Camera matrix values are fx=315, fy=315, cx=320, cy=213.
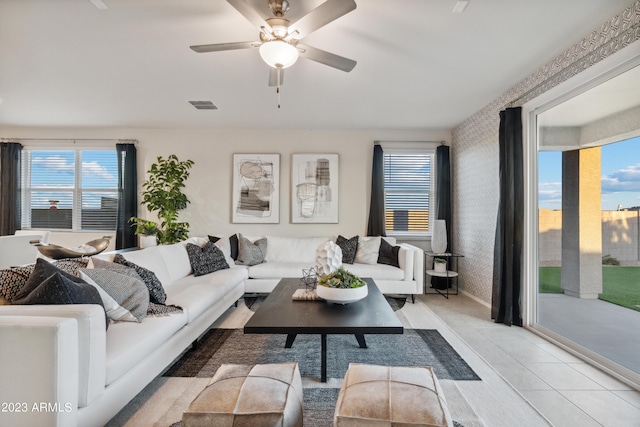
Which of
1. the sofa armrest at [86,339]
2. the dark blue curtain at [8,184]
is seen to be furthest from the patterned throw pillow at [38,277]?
the dark blue curtain at [8,184]

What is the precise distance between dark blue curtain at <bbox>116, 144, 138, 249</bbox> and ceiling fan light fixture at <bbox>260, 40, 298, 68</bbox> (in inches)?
167

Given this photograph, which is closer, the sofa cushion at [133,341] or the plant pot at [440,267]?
the sofa cushion at [133,341]

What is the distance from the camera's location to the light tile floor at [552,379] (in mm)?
1826

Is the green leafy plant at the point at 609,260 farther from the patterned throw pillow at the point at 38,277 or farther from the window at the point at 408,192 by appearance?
the patterned throw pillow at the point at 38,277

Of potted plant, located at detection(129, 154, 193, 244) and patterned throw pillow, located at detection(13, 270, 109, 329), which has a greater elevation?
potted plant, located at detection(129, 154, 193, 244)

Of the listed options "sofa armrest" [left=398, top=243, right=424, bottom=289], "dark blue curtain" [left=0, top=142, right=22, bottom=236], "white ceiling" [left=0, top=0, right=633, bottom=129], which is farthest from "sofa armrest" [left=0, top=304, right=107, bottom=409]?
"dark blue curtain" [left=0, top=142, right=22, bottom=236]

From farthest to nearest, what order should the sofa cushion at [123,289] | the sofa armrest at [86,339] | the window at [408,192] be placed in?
the window at [408,192] < the sofa cushion at [123,289] < the sofa armrest at [86,339]

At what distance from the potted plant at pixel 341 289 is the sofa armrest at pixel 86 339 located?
1.37m

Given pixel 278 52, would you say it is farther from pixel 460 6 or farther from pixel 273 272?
pixel 273 272

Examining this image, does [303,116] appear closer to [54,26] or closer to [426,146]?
[426,146]

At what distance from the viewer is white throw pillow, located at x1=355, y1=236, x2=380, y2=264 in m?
4.47

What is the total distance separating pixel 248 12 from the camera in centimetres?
190

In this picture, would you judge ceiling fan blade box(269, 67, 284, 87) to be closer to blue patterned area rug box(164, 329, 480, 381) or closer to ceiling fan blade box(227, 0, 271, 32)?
ceiling fan blade box(227, 0, 271, 32)

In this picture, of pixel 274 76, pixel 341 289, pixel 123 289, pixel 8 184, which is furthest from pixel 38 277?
pixel 8 184
